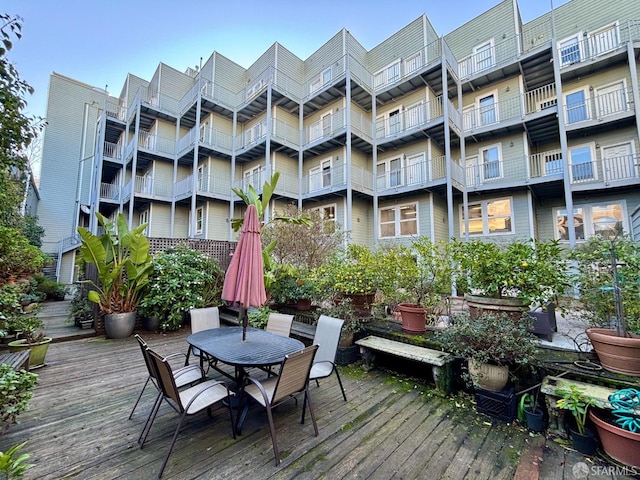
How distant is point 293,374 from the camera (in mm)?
2656

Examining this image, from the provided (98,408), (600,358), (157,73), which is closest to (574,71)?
(600,358)

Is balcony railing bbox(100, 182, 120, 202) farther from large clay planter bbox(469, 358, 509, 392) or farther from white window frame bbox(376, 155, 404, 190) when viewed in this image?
large clay planter bbox(469, 358, 509, 392)

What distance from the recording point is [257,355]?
2990mm

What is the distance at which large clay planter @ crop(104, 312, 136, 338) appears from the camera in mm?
6129

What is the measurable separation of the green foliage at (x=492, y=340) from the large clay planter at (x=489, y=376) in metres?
0.07

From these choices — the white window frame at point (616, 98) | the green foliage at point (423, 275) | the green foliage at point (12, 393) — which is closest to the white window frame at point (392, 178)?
the white window frame at point (616, 98)

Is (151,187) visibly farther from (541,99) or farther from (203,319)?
(541,99)

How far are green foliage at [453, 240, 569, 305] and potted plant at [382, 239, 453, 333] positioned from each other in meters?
0.40

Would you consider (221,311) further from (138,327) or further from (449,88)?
(449,88)

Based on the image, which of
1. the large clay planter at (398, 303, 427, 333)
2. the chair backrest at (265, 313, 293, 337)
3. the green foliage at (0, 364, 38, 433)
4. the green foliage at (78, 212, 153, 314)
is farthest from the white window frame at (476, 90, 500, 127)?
the green foliage at (0, 364, 38, 433)

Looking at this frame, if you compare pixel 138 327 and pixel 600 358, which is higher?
pixel 600 358

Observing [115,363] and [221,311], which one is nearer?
[115,363]

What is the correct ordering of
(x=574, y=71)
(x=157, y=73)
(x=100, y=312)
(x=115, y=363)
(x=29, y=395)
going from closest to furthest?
(x=29, y=395), (x=115, y=363), (x=100, y=312), (x=574, y=71), (x=157, y=73)

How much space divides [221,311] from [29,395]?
588cm
